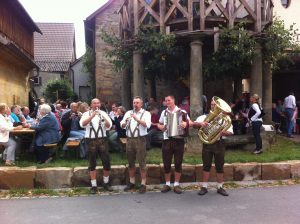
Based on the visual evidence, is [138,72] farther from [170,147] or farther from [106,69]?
[106,69]

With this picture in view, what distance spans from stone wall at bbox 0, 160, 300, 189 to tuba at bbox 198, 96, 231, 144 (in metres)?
1.25

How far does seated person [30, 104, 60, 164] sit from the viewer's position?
865cm

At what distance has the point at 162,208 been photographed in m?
6.20

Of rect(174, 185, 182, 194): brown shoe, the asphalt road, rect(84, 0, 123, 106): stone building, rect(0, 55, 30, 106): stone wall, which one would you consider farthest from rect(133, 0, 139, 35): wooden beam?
rect(84, 0, 123, 106): stone building

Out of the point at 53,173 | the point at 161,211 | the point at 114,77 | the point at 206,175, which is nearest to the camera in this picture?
the point at 161,211

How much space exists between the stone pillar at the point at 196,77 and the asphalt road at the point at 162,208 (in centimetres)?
321

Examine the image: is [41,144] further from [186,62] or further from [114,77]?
[114,77]

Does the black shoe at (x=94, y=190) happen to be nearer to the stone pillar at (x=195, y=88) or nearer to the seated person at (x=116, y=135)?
the seated person at (x=116, y=135)

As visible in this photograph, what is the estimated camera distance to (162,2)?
1023 cm

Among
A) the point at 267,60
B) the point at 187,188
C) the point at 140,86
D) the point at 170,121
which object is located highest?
the point at 267,60

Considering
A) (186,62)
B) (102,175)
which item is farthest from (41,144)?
(186,62)

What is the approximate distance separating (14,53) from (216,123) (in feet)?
29.1

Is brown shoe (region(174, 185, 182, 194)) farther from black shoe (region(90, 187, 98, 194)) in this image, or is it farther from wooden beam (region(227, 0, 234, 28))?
wooden beam (region(227, 0, 234, 28))

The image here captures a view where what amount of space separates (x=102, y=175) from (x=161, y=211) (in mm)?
2186
